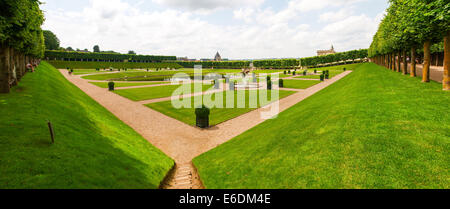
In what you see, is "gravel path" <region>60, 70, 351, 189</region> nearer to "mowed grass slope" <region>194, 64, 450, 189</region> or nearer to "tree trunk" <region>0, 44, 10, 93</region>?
"mowed grass slope" <region>194, 64, 450, 189</region>

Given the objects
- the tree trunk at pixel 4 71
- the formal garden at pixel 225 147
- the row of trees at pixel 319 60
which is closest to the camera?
the formal garden at pixel 225 147

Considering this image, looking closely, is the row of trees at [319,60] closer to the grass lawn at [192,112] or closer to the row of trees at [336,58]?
the row of trees at [336,58]

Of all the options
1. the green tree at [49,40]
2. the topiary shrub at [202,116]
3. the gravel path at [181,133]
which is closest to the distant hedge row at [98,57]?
the green tree at [49,40]

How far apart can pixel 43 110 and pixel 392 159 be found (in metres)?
15.6

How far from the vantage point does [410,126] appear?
300 inches

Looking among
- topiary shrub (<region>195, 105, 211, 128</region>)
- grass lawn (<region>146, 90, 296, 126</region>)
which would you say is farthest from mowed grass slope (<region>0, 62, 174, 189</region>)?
grass lawn (<region>146, 90, 296, 126</region>)

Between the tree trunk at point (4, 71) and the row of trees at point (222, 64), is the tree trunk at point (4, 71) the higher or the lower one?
the lower one

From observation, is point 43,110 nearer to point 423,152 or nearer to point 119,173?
point 119,173

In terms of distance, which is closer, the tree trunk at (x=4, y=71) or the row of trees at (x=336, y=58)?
the tree trunk at (x=4, y=71)

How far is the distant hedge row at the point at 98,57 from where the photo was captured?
9131cm

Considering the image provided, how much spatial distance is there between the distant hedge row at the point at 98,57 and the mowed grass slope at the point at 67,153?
339 ft

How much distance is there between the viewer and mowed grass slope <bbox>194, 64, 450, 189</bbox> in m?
5.35

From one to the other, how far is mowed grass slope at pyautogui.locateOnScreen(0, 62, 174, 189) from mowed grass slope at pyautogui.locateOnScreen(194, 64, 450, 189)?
266cm
